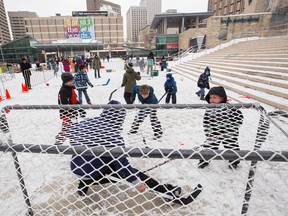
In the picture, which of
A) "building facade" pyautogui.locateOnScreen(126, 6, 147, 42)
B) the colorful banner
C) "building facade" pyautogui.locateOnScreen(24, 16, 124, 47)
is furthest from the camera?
"building facade" pyautogui.locateOnScreen(126, 6, 147, 42)

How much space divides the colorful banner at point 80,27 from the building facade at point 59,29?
208 inches

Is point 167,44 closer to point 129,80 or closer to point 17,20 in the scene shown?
point 129,80

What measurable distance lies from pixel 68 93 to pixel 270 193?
342 centimetres

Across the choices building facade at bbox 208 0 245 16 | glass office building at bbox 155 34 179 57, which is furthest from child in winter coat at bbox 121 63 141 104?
building facade at bbox 208 0 245 16

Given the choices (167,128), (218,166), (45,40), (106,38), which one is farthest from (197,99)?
(45,40)

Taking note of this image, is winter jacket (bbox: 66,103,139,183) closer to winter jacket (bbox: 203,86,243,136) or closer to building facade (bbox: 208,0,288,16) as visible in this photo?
winter jacket (bbox: 203,86,243,136)

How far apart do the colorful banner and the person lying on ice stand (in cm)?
6999

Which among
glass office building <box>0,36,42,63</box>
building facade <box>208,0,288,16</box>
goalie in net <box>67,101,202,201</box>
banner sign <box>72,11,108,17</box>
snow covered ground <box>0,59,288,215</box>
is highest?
banner sign <box>72,11,108,17</box>

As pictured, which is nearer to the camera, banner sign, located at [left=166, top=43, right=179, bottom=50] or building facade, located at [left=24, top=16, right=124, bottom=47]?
banner sign, located at [left=166, top=43, right=179, bottom=50]

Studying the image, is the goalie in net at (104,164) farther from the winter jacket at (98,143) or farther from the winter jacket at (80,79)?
the winter jacket at (80,79)

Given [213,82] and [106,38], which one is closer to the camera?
[213,82]

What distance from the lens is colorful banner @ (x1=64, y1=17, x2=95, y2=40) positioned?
213 ft

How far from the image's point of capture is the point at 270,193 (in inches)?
79.7

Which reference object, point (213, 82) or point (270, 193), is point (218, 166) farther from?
point (213, 82)
